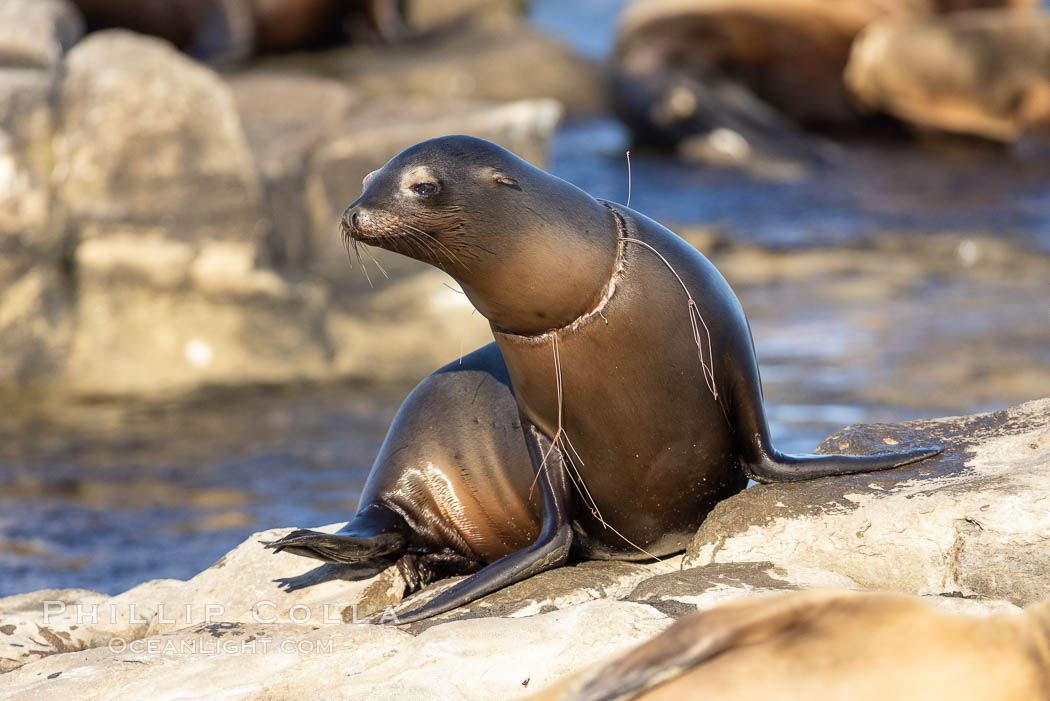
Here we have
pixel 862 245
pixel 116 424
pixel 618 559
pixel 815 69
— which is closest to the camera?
pixel 618 559

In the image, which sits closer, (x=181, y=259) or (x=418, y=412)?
(x=418, y=412)

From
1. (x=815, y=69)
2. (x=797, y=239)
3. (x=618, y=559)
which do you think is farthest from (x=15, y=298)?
(x=815, y=69)

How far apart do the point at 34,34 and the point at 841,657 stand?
902 cm

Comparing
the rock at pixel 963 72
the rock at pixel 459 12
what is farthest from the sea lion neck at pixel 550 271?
the rock at pixel 459 12

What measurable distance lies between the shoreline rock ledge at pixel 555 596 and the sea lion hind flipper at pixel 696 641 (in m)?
0.88

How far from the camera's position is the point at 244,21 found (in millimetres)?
17750

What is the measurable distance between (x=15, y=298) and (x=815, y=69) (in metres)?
14.2

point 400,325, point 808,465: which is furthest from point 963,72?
point 808,465

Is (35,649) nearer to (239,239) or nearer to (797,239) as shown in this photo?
(239,239)

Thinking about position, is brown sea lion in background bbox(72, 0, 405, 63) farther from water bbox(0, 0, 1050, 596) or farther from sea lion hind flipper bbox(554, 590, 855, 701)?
sea lion hind flipper bbox(554, 590, 855, 701)

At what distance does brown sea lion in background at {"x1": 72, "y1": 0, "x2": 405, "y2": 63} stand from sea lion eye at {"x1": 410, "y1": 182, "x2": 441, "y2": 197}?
12995 mm

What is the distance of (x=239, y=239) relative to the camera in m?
9.36

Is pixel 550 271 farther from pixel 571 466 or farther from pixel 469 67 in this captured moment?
pixel 469 67

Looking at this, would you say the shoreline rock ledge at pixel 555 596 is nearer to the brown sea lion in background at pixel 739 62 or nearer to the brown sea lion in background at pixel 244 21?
the brown sea lion in background at pixel 244 21
